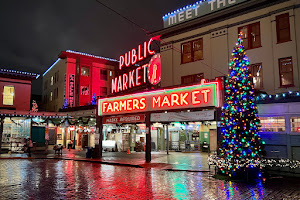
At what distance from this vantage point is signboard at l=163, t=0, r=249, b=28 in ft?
71.2

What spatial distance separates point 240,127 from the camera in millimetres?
13961

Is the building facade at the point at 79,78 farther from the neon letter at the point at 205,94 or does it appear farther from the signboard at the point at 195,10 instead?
the neon letter at the point at 205,94

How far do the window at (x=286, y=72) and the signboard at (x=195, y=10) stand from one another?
226 inches

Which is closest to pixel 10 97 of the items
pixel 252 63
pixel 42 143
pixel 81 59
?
pixel 42 143

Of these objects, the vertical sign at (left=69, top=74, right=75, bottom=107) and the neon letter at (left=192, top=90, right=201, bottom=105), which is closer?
the neon letter at (left=192, top=90, right=201, bottom=105)

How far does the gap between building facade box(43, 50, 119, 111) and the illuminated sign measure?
1371cm

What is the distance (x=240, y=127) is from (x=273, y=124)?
10.7ft

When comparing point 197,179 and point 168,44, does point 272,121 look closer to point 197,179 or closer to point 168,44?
point 197,179

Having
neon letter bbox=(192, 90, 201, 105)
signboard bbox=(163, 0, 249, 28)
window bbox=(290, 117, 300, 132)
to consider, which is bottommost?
window bbox=(290, 117, 300, 132)

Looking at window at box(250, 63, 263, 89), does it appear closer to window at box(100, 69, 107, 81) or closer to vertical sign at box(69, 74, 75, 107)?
vertical sign at box(69, 74, 75, 107)

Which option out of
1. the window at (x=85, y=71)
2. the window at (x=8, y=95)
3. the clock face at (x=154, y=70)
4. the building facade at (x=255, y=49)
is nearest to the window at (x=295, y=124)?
the building facade at (x=255, y=49)

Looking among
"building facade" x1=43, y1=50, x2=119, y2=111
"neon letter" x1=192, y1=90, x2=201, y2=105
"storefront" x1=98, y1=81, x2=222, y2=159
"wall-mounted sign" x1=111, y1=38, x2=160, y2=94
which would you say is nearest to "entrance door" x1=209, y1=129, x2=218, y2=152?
"storefront" x1=98, y1=81, x2=222, y2=159

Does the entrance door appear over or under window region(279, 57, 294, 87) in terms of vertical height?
under

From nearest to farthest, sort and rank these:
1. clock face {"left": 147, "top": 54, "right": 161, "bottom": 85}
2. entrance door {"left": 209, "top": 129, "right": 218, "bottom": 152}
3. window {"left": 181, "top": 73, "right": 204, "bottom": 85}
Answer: window {"left": 181, "top": 73, "right": 204, "bottom": 85}
clock face {"left": 147, "top": 54, "right": 161, "bottom": 85}
entrance door {"left": 209, "top": 129, "right": 218, "bottom": 152}
